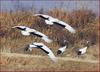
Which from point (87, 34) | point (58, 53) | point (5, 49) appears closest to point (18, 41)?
point (5, 49)

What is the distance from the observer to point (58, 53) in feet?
26.7

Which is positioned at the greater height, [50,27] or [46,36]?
[50,27]

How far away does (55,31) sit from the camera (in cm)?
823

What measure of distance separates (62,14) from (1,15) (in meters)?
1.23

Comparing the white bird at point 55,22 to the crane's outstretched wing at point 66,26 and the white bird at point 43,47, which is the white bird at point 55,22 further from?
the white bird at point 43,47

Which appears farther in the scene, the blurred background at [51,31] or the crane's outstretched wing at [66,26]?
the crane's outstretched wing at [66,26]

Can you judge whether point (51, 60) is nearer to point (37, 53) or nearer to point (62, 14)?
point (37, 53)

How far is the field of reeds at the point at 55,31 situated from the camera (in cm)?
816

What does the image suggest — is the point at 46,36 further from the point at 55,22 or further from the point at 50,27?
the point at 55,22

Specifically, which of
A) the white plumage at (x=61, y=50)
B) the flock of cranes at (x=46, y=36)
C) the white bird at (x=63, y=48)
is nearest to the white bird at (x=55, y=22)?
the flock of cranes at (x=46, y=36)

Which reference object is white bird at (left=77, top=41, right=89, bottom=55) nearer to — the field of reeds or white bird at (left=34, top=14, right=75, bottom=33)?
the field of reeds

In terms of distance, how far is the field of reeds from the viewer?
816 centimetres

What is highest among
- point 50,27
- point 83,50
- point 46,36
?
point 50,27

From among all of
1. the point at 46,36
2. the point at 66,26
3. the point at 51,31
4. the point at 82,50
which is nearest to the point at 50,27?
the point at 51,31
